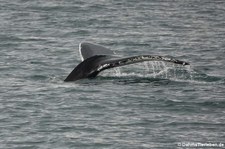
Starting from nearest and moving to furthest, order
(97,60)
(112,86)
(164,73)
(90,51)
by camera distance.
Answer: (97,60) → (90,51) → (112,86) → (164,73)

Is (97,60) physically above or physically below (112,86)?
above

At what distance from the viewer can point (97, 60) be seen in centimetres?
2505

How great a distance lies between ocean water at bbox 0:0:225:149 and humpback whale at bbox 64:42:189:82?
45 cm

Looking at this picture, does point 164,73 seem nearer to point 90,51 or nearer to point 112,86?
point 112,86

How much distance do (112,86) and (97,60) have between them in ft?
4.46

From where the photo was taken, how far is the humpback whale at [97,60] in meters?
24.1

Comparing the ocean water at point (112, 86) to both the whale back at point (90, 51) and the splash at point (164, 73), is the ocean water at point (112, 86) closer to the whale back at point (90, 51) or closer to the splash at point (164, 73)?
the splash at point (164, 73)

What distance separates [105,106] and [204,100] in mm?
2617

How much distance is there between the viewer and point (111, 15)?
4544cm

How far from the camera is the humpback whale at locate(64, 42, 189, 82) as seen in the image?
79.2 ft

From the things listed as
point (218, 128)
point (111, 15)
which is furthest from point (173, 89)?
point (111, 15)

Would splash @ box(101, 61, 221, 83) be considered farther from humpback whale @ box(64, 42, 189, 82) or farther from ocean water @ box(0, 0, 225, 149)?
humpback whale @ box(64, 42, 189, 82)

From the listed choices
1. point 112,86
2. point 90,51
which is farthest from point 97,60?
point 112,86

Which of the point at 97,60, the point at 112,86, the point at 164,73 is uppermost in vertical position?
the point at 97,60
